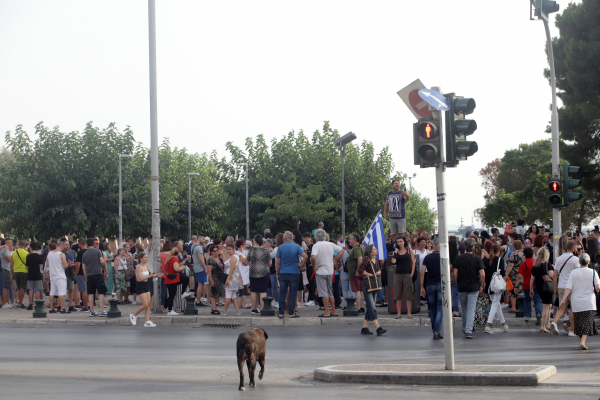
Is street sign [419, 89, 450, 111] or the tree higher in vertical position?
the tree

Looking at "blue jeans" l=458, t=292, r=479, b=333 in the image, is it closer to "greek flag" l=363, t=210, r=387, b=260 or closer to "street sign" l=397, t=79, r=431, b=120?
"greek flag" l=363, t=210, r=387, b=260

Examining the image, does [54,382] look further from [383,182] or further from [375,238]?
[383,182]

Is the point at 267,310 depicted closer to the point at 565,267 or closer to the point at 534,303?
the point at 534,303

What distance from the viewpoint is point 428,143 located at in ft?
26.7

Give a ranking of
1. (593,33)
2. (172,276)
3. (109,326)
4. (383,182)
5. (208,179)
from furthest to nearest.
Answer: (208,179)
(383,182)
(593,33)
(172,276)
(109,326)

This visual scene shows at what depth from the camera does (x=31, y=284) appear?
1838 cm

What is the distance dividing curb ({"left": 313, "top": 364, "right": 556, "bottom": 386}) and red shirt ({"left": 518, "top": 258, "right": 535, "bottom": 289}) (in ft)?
19.6

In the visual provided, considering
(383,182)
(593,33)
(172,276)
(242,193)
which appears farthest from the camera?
(242,193)

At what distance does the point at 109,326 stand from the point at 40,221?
27.8m

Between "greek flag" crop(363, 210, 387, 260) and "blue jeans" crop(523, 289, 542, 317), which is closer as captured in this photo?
"blue jeans" crop(523, 289, 542, 317)

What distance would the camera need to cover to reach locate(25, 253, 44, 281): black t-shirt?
58.7ft

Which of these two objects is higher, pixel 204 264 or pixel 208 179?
pixel 208 179

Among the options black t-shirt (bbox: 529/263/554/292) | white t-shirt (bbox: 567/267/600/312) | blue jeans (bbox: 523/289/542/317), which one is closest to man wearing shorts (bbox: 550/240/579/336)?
white t-shirt (bbox: 567/267/600/312)

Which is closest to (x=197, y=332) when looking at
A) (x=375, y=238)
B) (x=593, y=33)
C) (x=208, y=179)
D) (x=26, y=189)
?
(x=375, y=238)
